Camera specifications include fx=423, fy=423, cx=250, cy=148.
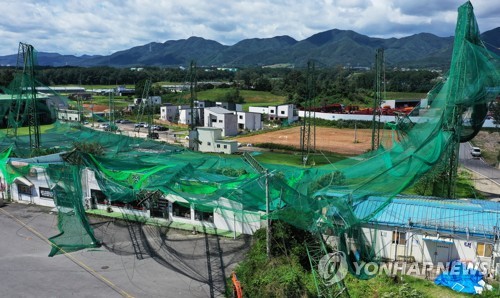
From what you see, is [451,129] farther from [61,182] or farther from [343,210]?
[61,182]

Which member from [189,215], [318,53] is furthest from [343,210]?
[318,53]

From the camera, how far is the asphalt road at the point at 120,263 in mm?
6504

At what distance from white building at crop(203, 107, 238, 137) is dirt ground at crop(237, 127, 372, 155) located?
1.55 m

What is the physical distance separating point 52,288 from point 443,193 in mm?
7898

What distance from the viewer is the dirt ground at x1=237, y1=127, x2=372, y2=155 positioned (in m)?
19.4

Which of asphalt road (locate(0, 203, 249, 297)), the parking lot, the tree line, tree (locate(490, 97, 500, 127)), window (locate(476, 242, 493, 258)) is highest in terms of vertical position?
the tree line

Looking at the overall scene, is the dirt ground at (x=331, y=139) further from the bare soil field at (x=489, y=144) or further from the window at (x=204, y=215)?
the window at (x=204, y=215)

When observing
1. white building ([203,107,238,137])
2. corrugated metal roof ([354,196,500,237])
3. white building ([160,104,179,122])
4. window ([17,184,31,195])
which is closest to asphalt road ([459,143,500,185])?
corrugated metal roof ([354,196,500,237])

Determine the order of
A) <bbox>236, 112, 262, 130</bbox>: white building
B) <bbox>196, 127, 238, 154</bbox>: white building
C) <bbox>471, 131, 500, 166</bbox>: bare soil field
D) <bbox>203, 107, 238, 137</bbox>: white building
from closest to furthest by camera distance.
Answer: <bbox>471, 131, 500, 166</bbox>: bare soil field, <bbox>196, 127, 238, 154</bbox>: white building, <bbox>203, 107, 238, 137</bbox>: white building, <bbox>236, 112, 262, 130</bbox>: white building

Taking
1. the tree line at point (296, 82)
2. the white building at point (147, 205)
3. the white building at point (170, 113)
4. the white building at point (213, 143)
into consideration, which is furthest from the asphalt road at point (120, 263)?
the white building at point (170, 113)

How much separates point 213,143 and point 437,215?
1178 centimetres

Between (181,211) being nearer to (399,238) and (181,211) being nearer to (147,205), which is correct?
(147,205)

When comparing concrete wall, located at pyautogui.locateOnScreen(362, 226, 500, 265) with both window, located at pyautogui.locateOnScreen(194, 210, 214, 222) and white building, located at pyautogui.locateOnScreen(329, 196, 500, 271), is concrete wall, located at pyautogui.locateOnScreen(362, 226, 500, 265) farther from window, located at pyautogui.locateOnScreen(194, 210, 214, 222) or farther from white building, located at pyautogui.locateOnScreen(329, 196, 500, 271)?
window, located at pyautogui.locateOnScreen(194, 210, 214, 222)

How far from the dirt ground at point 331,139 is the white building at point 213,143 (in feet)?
10.1
